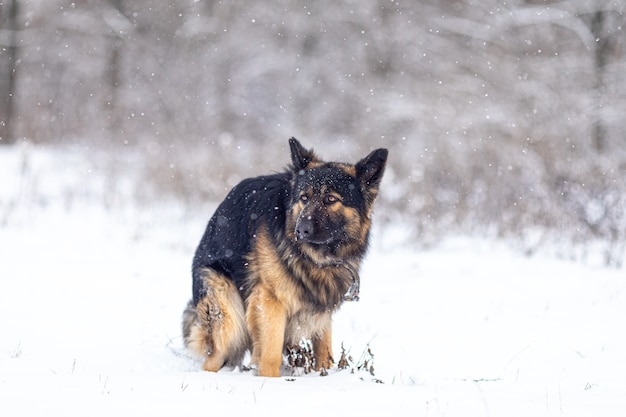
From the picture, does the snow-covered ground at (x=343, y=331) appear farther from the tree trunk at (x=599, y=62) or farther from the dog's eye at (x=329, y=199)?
the tree trunk at (x=599, y=62)

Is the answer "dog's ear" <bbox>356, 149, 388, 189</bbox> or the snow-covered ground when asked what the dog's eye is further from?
the snow-covered ground

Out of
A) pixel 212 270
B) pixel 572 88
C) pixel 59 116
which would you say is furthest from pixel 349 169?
pixel 59 116

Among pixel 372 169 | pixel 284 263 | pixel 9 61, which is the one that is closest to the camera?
A: pixel 284 263

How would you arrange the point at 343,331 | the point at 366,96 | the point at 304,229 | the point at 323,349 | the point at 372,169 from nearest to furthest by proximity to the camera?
the point at 304,229
the point at 372,169
the point at 323,349
the point at 343,331
the point at 366,96

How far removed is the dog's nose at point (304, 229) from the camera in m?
4.34

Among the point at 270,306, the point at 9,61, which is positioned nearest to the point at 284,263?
the point at 270,306

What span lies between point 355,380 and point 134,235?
662cm

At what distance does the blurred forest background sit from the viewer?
11172 millimetres

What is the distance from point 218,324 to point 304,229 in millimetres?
1139

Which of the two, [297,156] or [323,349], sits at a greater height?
[297,156]

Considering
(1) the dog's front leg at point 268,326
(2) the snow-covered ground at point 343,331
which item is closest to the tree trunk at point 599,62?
(2) the snow-covered ground at point 343,331

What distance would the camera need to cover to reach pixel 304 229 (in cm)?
434

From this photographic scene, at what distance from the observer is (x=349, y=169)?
15.8 ft

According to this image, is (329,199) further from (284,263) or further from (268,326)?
(268,326)
